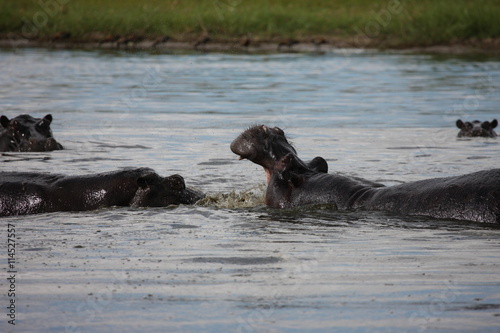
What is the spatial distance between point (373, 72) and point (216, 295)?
23.0 m

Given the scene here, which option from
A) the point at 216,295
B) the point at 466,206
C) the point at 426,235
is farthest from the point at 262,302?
the point at 466,206

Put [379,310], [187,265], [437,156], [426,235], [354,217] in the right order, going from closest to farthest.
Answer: [379,310], [187,265], [426,235], [354,217], [437,156]

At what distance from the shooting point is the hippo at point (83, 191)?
25.3ft

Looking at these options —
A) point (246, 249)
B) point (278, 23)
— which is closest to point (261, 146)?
point (246, 249)

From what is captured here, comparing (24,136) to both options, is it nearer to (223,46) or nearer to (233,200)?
(233,200)

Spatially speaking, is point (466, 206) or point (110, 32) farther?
point (110, 32)

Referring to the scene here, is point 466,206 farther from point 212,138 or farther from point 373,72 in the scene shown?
point 373,72

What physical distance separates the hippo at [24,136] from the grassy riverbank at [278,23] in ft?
79.9

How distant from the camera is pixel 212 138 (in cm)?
1384

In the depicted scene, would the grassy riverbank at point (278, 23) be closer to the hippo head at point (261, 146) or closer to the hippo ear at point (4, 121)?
the hippo ear at point (4, 121)

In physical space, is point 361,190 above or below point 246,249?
above

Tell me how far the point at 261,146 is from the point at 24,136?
495cm

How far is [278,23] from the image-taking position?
37844 mm

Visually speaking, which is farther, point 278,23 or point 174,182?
point 278,23
